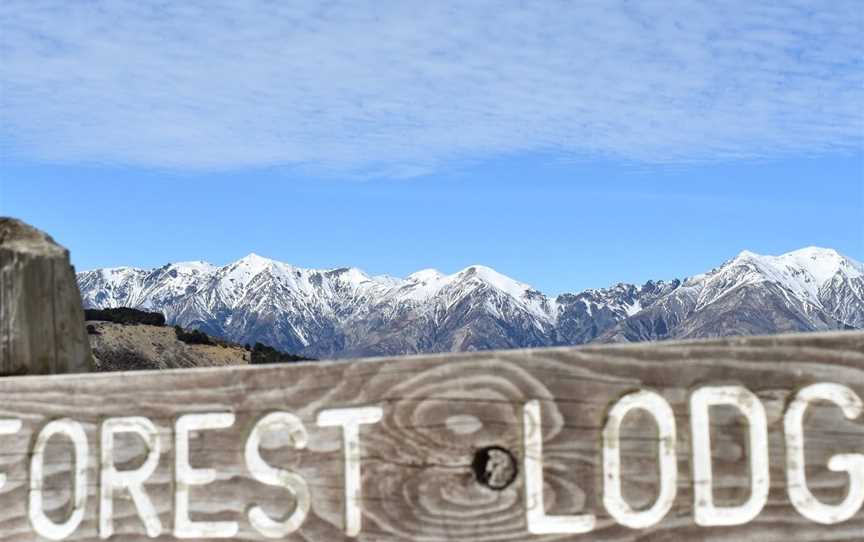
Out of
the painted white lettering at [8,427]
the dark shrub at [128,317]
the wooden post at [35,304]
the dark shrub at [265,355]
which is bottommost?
the painted white lettering at [8,427]

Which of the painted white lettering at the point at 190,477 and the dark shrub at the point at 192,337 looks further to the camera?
the dark shrub at the point at 192,337

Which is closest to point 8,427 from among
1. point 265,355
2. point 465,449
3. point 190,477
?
point 190,477

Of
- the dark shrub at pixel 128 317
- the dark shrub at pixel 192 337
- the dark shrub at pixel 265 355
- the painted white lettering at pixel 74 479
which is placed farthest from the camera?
the dark shrub at pixel 128 317

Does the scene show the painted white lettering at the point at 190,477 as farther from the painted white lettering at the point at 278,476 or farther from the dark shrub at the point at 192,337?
the dark shrub at the point at 192,337

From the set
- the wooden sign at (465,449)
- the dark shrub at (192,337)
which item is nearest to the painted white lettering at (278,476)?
the wooden sign at (465,449)

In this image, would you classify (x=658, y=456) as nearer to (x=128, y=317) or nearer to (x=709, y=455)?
(x=709, y=455)

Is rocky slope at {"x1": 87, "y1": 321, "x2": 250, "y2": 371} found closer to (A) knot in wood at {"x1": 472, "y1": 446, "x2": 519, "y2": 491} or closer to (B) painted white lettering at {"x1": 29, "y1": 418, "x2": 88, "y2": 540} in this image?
(B) painted white lettering at {"x1": 29, "y1": 418, "x2": 88, "y2": 540}

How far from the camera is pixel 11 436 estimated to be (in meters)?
3.76

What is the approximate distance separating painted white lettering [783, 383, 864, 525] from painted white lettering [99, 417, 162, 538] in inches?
75.2

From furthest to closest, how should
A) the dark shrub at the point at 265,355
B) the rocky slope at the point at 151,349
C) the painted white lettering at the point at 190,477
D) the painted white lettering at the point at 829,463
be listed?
1. the rocky slope at the point at 151,349
2. the dark shrub at the point at 265,355
3. the painted white lettering at the point at 190,477
4. the painted white lettering at the point at 829,463

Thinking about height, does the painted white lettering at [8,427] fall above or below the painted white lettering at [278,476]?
above

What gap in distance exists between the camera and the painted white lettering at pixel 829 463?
2.89 metres

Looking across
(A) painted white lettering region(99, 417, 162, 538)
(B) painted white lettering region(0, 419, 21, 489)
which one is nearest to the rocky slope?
(B) painted white lettering region(0, 419, 21, 489)

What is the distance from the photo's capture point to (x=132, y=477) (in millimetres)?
3529
